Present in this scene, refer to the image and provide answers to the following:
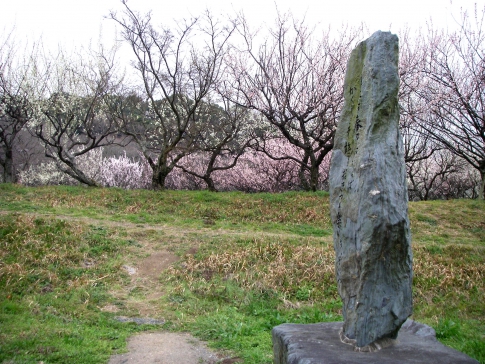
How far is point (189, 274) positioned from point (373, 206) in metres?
A: 5.80

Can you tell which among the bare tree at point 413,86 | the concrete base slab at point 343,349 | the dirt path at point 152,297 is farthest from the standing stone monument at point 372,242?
the bare tree at point 413,86

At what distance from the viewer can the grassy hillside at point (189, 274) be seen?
224 inches

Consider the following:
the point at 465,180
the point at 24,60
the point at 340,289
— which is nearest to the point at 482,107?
the point at 465,180

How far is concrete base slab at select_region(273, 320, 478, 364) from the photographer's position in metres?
3.25

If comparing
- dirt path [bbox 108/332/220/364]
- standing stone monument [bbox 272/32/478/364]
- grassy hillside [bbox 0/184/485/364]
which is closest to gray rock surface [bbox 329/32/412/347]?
standing stone monument [bbox 272/32/478/364]

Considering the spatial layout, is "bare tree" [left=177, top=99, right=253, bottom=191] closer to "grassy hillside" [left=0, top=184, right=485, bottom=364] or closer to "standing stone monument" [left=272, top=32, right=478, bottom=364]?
"grassy hillside" [left=0, top=184, right=485, bottom=364]

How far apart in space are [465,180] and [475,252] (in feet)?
49.0

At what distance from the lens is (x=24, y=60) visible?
63.4ft

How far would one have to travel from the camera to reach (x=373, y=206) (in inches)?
141

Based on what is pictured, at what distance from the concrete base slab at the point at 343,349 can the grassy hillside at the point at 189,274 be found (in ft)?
2.97

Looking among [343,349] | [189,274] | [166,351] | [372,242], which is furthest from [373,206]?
[189,274]

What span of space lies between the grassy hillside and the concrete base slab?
2.97 feet

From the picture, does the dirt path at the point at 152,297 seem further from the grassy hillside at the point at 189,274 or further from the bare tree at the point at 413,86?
the bare tree at the point at 413,86

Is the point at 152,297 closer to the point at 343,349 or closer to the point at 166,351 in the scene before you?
the point at 166,351
